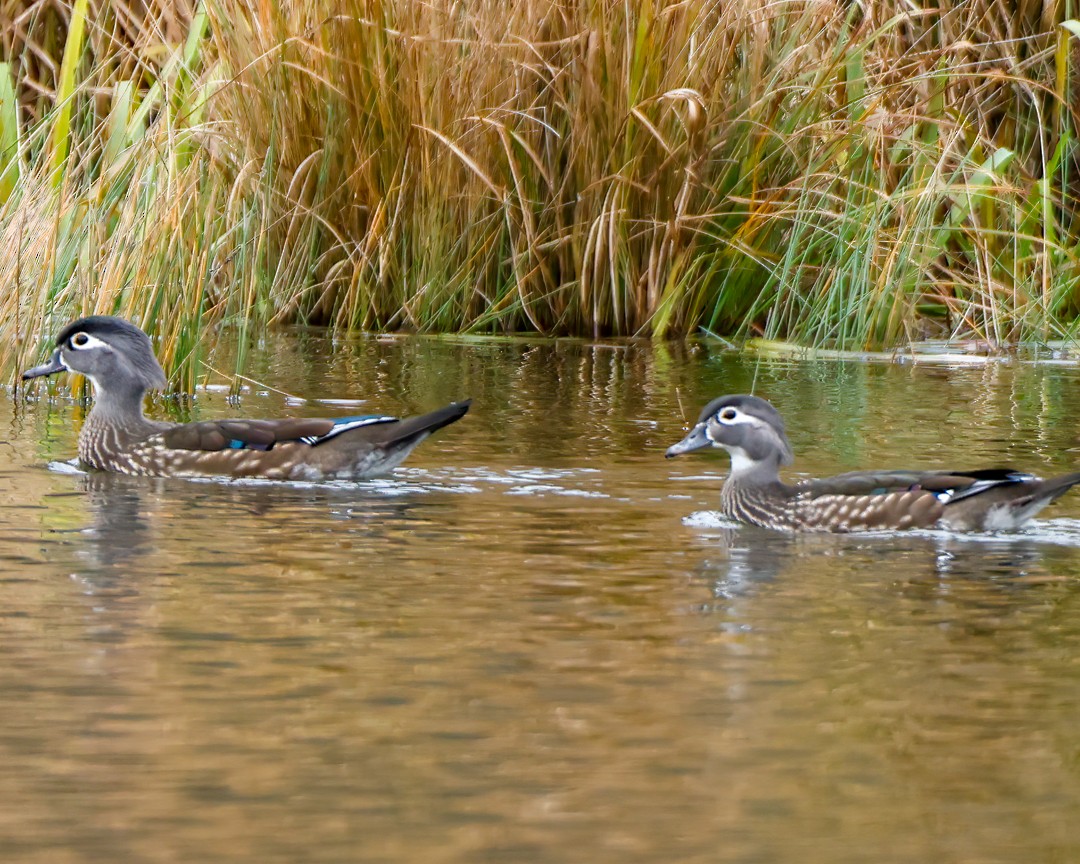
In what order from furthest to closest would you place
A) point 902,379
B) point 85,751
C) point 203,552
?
point 902,379 → point 203,552 → point 85,751

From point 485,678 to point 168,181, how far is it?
5.28 m

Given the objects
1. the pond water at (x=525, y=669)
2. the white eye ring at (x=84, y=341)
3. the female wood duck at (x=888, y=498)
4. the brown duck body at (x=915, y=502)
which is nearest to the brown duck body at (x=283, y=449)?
the pond water at (x=525, y=669)

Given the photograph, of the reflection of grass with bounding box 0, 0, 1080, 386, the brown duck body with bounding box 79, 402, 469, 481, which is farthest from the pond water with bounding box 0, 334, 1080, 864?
the reflection of grass with bounding box 0, 0, 1080, 386

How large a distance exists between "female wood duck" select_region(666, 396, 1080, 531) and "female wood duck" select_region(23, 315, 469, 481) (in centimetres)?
106

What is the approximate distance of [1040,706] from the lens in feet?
14.7

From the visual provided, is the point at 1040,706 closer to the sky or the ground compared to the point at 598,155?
closer to the ground

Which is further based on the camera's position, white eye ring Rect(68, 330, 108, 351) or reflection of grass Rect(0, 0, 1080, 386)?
reflection of grass Rect(0, 0, 1080, 386)

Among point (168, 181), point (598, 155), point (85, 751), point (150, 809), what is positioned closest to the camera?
point (150, 809)

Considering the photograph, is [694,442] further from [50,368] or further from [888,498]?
[50,368]

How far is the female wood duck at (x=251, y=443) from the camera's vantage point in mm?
7891

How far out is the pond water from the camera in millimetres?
3574

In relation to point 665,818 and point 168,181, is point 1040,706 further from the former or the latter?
point 168,181

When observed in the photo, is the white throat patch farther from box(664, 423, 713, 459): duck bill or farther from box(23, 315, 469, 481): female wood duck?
box(23, 315, 469, 481): female wood duck

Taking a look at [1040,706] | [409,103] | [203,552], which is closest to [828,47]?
[409,103]
